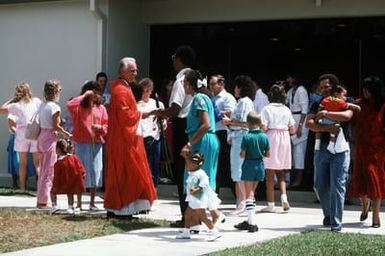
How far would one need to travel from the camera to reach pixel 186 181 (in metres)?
9.55

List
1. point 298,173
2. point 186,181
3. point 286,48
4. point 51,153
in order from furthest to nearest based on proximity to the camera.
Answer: point 286,48 → point 298,173 → point 51,153 → point 186,181

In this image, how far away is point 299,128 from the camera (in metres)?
14.8

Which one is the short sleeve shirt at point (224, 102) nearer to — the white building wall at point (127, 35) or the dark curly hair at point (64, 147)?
the dark curly hair at point (64, 147)

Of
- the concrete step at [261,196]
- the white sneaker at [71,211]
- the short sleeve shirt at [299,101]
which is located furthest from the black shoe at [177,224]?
the short sleeve shirt at [299,101]

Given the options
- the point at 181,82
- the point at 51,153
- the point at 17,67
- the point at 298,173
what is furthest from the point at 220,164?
the point at 17,67

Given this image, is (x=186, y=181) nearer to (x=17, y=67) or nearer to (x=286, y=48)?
(x=286, y=48)

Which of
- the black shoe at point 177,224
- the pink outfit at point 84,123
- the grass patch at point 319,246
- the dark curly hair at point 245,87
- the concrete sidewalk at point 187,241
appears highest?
the dark curly hair at point 245,87

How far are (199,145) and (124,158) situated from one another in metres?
1.39

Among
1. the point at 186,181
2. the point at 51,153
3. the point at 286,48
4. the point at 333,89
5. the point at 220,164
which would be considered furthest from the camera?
the point at 286,48

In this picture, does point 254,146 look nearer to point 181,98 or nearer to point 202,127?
point 181,98

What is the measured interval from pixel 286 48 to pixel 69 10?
14.3ft

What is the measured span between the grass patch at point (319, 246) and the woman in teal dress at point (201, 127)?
96 cm

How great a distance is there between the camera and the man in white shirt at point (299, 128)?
48.5 ft

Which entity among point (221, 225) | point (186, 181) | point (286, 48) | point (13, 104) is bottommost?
point (221, 225)
